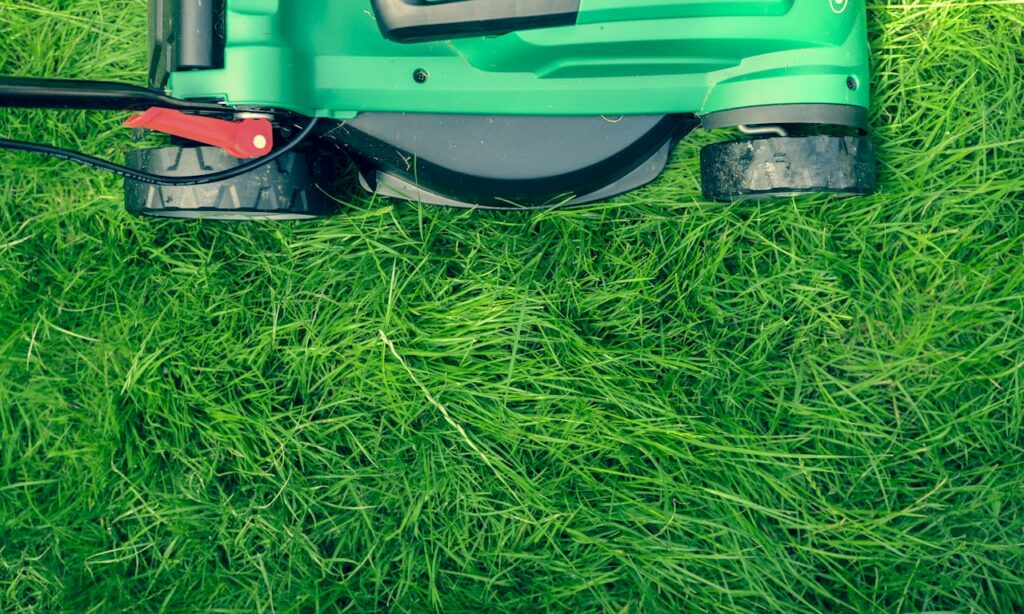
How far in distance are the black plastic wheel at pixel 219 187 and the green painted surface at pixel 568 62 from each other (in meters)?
0.13

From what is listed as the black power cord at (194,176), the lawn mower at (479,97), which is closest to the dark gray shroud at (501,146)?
the lawn mower at (479,97)

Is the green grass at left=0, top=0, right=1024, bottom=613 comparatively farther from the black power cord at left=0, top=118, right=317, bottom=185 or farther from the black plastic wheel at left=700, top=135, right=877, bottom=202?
the black power cord at left=0, top=118, right=317, bottom=185

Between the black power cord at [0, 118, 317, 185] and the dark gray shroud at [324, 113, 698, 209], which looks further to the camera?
the dark gray shroud at [324, 113, 698, 209]

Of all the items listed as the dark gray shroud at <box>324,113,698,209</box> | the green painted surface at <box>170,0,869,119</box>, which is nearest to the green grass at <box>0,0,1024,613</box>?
the dark gray shroud at <box>324,113,698,209</box>

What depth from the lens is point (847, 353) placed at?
167 centimetres

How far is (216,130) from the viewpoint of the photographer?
136 cm

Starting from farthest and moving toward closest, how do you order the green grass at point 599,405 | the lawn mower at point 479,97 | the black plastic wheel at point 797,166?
1. the green grass at point 599,405
2. the black plastic wheel at point 797,166
3. the lawn mower at point 479,97

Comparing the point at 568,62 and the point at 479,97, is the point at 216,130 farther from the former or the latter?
the point at 568,62

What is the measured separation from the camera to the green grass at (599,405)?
164 cm

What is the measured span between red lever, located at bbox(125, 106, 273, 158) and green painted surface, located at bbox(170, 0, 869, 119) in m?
0.05

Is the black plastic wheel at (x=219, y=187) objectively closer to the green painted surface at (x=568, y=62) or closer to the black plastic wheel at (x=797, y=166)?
the green painted surface at (x=568, y=62)

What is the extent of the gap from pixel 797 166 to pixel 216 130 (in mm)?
1110

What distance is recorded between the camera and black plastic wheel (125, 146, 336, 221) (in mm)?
1454

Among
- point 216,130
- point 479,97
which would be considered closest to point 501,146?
point 479,97
